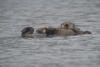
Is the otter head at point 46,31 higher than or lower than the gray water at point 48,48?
higher

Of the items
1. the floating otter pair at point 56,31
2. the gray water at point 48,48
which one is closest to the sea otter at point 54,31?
the floating otter pair at point 56,31

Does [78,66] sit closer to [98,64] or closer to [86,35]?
[98,64]

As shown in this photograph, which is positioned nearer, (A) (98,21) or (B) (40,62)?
(B) (40,62)

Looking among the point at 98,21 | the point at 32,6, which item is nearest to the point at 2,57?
the point at 98,21

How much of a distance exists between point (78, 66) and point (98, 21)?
942 cm

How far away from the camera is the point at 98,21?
73.3ft

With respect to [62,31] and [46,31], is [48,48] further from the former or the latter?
[62,31]

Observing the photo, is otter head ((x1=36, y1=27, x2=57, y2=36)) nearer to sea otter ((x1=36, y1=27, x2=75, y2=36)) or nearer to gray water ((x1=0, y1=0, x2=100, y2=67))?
sea otter ((x1=36, y1=27, x2=75, y2=36))

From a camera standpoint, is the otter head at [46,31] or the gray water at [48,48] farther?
the otter head at [46,31]

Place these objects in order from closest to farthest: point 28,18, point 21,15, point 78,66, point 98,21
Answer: point 78,66, point 98,21, point 28,18, point 21,15

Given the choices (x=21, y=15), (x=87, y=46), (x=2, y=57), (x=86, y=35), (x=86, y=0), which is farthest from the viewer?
(x=86, y=0)

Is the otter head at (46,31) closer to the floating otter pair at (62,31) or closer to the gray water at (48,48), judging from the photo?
the floating otter pair at (62,31)

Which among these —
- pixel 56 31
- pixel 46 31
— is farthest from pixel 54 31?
pixel 46 31

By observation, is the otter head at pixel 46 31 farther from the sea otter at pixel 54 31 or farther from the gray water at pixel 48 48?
the gray water at pixel 48 48
